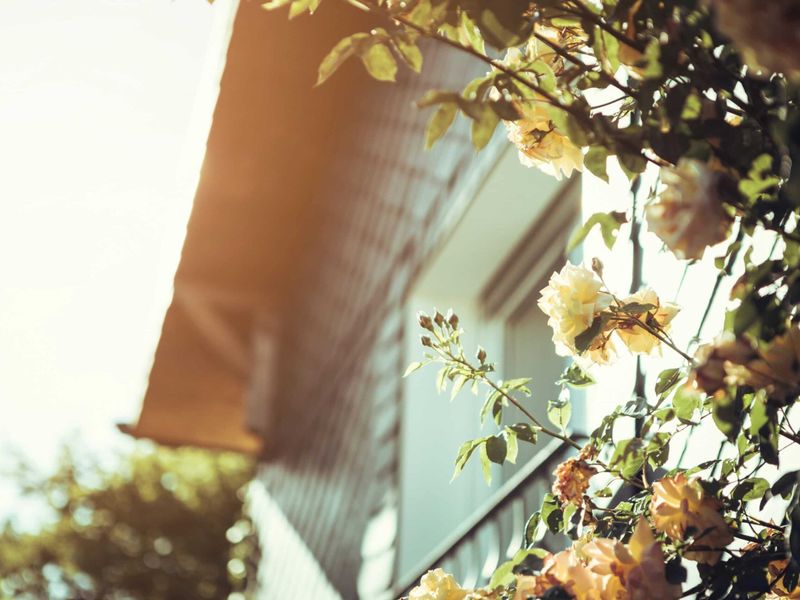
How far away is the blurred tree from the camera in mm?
9000

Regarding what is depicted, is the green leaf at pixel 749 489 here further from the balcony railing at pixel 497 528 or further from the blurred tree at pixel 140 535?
the blurred tree at pixel 140 535

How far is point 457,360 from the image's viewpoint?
1.20 meters

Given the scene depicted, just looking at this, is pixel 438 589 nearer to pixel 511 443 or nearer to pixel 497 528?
pixel 511 443

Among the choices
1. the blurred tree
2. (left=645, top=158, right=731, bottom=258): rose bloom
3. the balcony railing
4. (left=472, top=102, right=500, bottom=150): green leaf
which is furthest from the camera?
the blurred tree

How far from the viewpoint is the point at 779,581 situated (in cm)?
106

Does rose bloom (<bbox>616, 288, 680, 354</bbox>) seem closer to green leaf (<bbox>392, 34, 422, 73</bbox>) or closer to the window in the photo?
green leaf (<bbox>392, 34, 422, 73</bbox>)

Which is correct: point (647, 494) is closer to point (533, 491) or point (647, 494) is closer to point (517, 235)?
point (533, 491)

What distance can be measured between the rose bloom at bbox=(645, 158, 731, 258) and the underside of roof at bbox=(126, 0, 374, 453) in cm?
308

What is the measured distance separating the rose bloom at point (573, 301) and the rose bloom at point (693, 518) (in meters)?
0.19

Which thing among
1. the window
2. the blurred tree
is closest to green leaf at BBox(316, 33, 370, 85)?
the window

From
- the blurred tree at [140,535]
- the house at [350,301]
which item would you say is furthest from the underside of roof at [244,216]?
the blurred tree at [140,535]

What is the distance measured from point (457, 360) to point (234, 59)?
3079mm

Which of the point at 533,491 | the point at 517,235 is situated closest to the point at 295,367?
the point at 517,235

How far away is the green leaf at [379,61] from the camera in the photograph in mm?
1001
